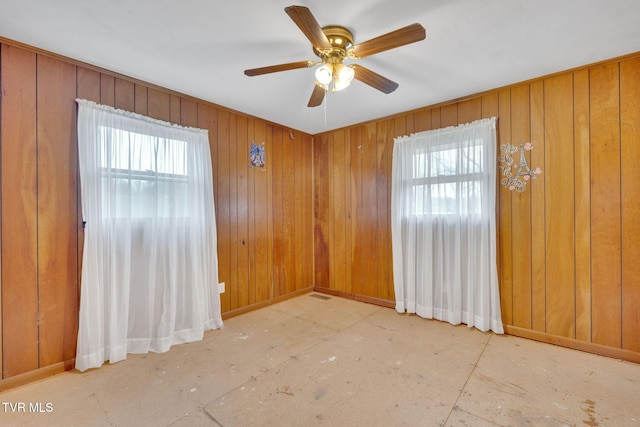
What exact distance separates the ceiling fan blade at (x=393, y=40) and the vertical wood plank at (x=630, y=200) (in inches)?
76.9

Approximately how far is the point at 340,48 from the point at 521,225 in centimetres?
225

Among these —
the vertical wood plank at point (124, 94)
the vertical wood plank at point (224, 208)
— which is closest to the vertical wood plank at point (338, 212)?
the vertical wood plank at point (224, 208)

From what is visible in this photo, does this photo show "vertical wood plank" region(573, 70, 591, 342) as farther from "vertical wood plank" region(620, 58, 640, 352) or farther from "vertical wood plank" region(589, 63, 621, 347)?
"vertical wood plank" region(620, 58, 640, 352)

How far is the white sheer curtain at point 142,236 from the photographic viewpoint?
2.20 m

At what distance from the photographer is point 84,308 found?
214 centimetres

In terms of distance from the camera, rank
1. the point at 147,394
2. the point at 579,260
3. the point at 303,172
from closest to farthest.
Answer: the point at 147,394, the point at 579,260, the point at 303,172

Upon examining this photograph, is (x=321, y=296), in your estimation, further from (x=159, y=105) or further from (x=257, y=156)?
(x=159, y=105)

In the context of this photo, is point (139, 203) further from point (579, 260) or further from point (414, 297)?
point (579, 260)

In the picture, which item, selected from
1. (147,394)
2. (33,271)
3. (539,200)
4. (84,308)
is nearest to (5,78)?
(33,271)

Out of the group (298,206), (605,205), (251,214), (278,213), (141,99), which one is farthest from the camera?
(298,206)

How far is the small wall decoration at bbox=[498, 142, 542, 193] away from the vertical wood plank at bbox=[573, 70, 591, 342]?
1.00ft

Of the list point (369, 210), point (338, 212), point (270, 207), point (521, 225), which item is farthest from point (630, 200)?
point (270, 207)

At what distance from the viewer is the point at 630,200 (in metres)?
2.21

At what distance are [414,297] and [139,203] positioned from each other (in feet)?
9.57
